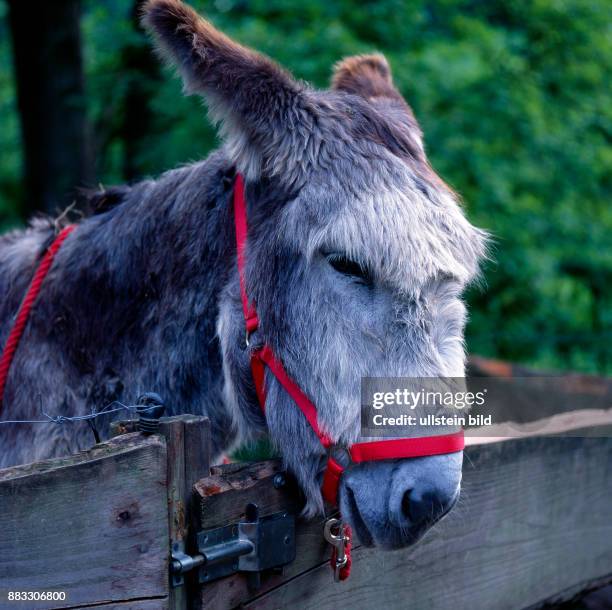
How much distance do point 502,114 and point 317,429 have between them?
16.8ft

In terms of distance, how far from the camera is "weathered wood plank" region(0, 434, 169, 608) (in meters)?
1.42

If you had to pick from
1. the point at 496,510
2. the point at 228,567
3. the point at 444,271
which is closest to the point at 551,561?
the point at 496,510

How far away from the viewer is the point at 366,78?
281cm

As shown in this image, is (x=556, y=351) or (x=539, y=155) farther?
(x=556, y=351)

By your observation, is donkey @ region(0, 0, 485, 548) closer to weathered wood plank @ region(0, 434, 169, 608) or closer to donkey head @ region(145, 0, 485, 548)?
donkey head @ region(145, 0, 485, 548)

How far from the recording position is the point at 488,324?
7.28 metres

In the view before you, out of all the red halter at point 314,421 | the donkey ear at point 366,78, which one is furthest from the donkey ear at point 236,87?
the donkey ear at point 366,78

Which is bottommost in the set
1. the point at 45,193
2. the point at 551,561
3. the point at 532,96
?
the point at 551,561

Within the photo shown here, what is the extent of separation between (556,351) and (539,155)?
1930 millimetres

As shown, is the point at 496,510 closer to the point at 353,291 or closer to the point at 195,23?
the point at 353,291

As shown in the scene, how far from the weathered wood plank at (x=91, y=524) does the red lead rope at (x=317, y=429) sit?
1.69ft

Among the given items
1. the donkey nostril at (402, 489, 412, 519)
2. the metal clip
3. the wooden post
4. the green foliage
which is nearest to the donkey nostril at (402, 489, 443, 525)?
the donkey nostril at (402, 489, 412, 519)

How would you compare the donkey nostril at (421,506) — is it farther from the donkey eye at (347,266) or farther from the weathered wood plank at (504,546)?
the donkey eye at (347,266)

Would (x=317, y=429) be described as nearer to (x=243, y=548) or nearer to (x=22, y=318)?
(x=243, y=548)
